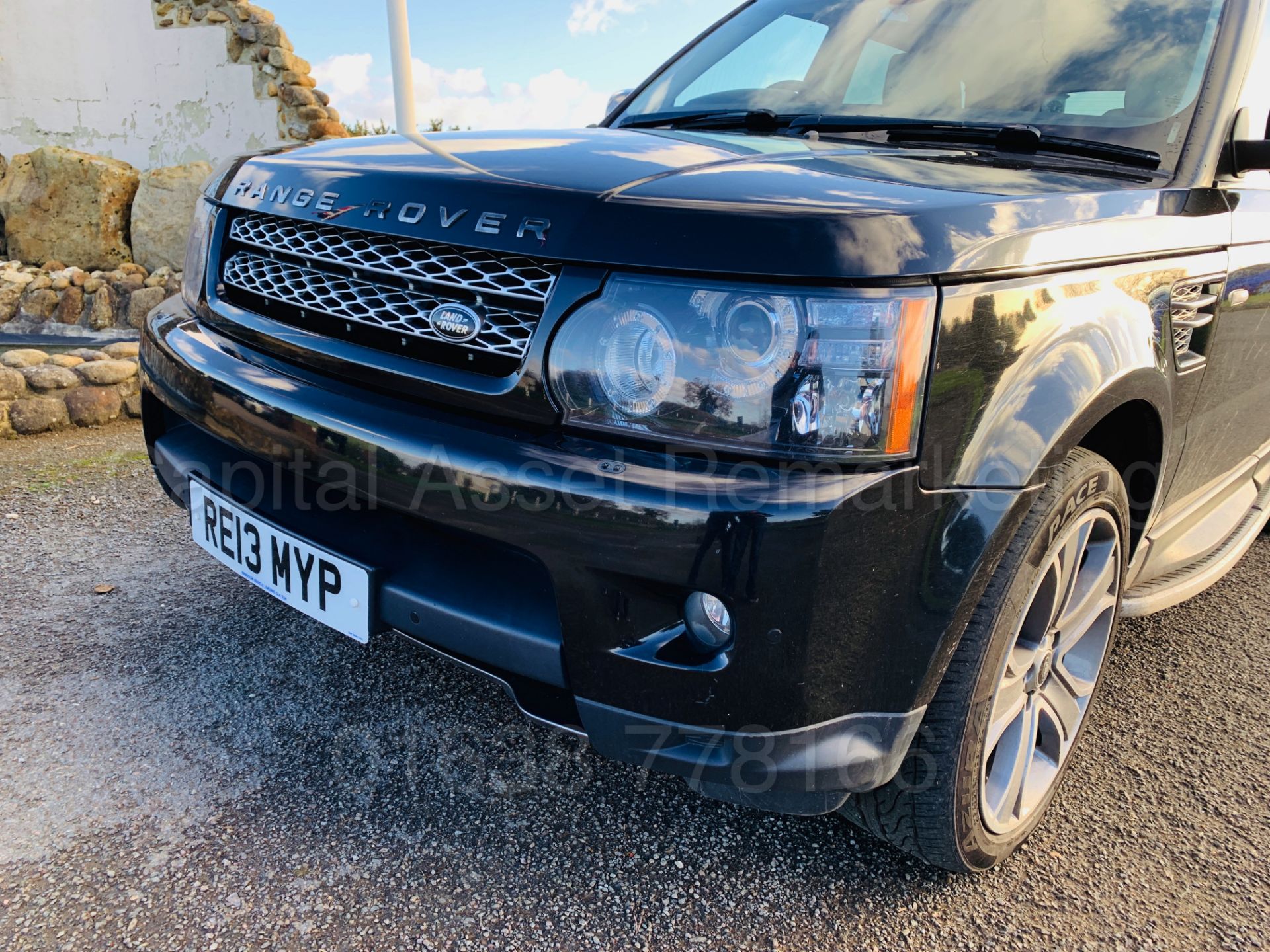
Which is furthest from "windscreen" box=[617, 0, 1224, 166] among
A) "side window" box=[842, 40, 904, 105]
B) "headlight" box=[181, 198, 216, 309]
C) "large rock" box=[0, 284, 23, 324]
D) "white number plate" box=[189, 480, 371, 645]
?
"large rock" box=[0, 284, 23, 324]

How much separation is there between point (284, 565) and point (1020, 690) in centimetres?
138

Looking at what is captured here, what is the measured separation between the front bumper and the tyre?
9 centimetres

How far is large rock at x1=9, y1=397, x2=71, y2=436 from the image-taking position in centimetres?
393

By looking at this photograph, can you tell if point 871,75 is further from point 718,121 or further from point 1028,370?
A: point 1028,370

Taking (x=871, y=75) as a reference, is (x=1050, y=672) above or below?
below

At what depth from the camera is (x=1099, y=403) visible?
57.8 inches

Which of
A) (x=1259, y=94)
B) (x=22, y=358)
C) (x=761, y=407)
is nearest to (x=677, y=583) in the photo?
(x=761, y=407)

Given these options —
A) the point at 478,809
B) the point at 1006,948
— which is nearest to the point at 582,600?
the point at 478,809

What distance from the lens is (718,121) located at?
2422mm

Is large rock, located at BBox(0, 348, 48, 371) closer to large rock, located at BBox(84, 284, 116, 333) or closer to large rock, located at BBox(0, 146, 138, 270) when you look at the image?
large rock, located at BBox(84, 284, 116, 333)

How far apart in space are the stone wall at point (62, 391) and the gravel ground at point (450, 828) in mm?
1885

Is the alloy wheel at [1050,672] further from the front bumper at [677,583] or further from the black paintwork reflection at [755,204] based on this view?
the black paintwork reflection at [755,204]

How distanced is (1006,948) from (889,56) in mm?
2088

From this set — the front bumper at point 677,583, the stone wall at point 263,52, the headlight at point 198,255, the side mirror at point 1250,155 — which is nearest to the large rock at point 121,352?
→ the headlight at point 198,255
